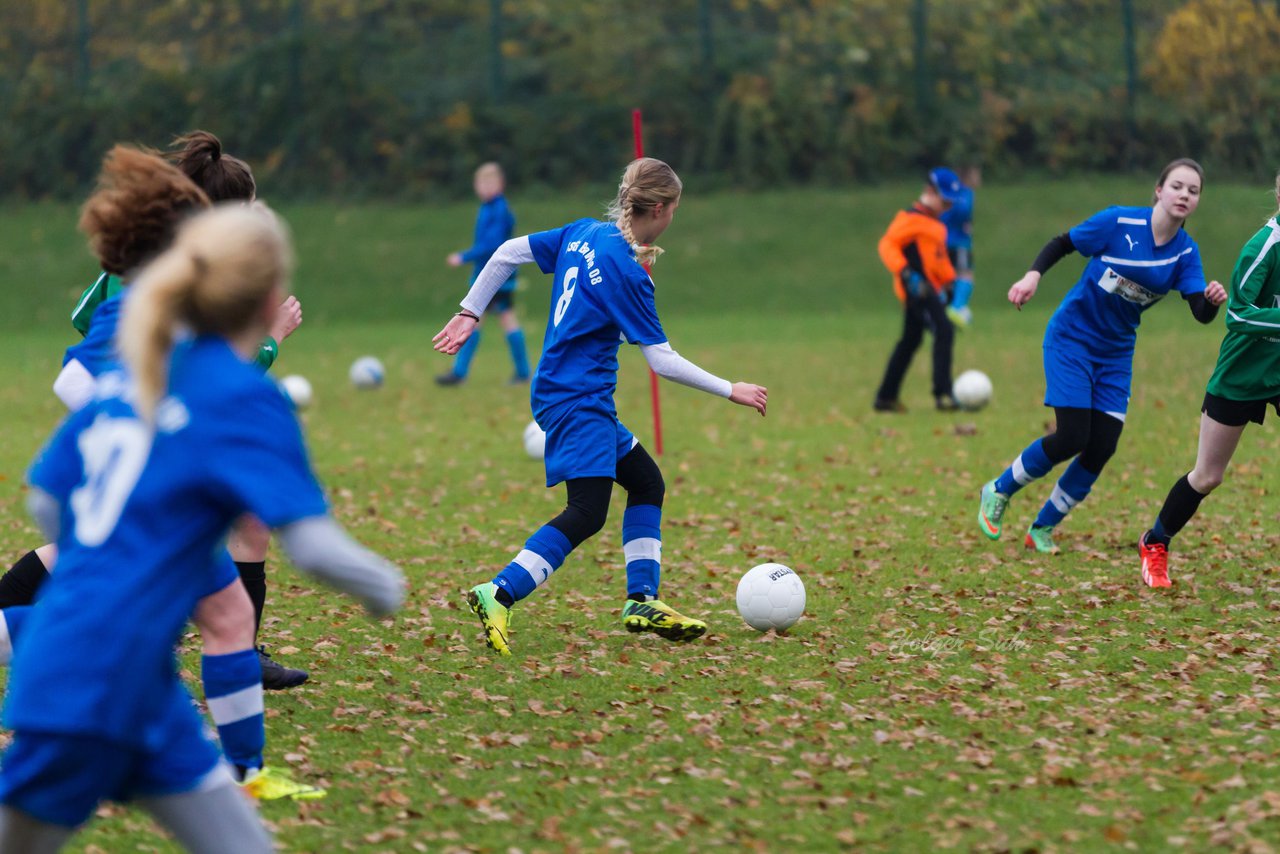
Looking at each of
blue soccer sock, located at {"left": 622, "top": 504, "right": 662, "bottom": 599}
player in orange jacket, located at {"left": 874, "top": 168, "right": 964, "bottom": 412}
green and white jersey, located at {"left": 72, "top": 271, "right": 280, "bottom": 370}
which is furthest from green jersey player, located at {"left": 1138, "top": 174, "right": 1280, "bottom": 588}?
player in orange jacket, located at {"left": 874, "top": 168, "right": 964, "bottom": 412}

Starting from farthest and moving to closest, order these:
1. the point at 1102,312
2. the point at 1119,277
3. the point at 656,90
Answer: the point at 656,90 < the point at 1102,312 < the point at 1119,277

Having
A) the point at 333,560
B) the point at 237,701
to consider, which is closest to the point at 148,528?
the point at 333,560

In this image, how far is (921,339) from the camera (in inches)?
568

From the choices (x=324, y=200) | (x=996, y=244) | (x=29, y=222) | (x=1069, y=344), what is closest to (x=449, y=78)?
(x=324, y=200)

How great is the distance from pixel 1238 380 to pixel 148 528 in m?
5.68

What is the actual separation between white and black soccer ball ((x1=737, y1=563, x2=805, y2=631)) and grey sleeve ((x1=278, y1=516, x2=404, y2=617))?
A: 3997 mm

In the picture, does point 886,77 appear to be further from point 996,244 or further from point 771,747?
point 771,747

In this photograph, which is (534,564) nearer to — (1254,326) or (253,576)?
(253,576)

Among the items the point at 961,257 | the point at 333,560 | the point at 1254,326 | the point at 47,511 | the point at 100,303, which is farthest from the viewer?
the point at 961,257

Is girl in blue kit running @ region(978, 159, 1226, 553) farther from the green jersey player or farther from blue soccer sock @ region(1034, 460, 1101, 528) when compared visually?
the green jersey player

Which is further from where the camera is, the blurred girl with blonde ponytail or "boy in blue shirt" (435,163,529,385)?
"boy in blue shirt" (435,163,529,385)

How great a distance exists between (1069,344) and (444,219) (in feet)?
72.8

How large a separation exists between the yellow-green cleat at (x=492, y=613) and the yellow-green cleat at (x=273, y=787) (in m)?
1.67

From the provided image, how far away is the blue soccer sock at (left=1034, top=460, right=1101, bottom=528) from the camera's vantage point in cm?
847
